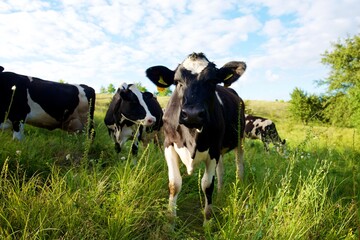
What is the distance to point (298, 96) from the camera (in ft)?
93.4

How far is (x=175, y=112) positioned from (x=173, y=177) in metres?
0.74

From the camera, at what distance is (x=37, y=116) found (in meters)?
6.69

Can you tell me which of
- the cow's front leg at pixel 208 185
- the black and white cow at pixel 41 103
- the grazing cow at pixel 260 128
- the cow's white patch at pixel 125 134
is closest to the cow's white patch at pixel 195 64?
the cow's front leg at pixel 208 185

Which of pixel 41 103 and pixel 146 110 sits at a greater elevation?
pixel 146 110

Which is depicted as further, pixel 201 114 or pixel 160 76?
pixel 160 76

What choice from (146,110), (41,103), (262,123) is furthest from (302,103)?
(41,103)

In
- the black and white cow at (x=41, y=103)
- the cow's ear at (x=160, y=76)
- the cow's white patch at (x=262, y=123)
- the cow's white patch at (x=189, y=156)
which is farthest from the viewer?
the cow's white patch at (x=262, y=123)

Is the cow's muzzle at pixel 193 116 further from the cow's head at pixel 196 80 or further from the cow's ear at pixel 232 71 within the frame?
the cow's ear at pixel 232 71

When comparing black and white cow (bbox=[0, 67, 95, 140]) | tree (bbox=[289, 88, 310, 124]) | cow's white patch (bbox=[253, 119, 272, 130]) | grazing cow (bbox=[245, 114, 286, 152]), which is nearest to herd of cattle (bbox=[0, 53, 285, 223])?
black and white cow (bbox=[0, 67, 95, 140])

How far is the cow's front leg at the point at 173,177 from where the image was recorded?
3.40m

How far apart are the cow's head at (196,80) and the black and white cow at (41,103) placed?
295 centimetres

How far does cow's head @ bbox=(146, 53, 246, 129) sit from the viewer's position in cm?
296

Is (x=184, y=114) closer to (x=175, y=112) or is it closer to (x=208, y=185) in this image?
(x=175, y=112)

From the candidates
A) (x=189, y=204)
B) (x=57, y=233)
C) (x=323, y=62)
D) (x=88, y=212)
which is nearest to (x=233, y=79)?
(x=189, y=204)
